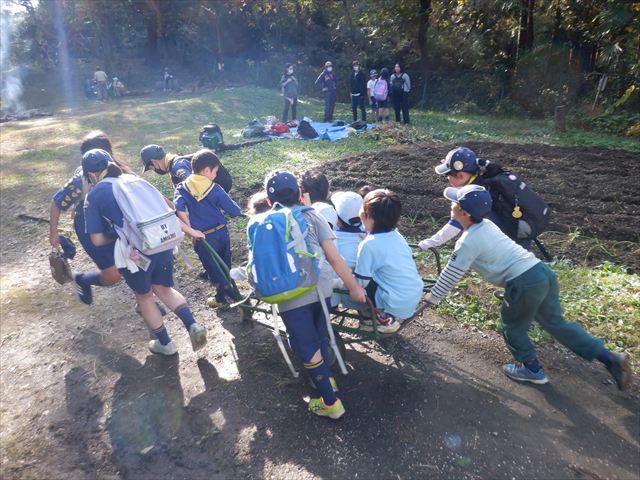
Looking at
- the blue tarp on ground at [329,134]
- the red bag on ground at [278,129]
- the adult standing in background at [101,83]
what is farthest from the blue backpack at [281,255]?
the adult standing in background at [101,83]

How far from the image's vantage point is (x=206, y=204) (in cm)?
408

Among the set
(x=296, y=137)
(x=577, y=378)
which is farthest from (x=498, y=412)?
(x=296, y=137)

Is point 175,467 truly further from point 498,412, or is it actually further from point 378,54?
point 378,54

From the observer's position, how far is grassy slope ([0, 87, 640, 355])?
4.02 metres

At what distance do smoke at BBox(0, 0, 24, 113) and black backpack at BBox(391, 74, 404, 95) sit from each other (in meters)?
25.3

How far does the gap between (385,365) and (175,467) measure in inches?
65.4

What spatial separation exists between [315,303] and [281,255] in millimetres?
481

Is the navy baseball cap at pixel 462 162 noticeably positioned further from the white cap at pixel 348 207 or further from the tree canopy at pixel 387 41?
the tree canopy at pixel 387 41

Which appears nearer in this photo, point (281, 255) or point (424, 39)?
point (281, 255)

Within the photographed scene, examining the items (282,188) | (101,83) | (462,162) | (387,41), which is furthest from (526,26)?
(101,83)

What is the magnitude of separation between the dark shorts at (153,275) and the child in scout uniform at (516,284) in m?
2.11

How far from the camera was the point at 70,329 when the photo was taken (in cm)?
445

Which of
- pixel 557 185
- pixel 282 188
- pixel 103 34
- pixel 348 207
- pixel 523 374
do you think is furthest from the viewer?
pixel 103 34

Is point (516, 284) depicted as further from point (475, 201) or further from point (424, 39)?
point (424, 39)
